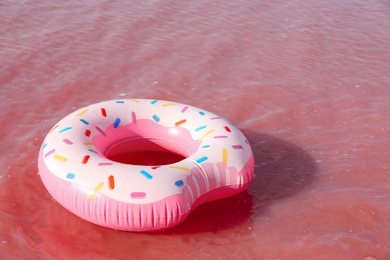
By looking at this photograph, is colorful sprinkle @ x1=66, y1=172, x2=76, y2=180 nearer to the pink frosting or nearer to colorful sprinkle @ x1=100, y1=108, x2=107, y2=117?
the pink frosting

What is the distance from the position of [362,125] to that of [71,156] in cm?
273

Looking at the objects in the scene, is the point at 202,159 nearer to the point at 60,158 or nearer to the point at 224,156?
the point at 224,156

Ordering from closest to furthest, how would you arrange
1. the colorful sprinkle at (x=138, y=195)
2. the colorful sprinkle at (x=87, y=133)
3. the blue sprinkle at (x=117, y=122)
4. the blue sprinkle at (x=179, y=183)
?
the colorful sprinkle at (x=138, y=195), the blue sprinkle at (x=179, y=183), the colorful sprinkle at (x=87, y=133), the blue sprinkle at (x=117, y=122)

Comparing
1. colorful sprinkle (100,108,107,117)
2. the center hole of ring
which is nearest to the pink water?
the center hole of ring

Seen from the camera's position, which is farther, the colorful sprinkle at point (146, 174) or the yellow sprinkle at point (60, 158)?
the yellow sprinkle at point (60, 158)

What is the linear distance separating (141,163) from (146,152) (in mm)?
151

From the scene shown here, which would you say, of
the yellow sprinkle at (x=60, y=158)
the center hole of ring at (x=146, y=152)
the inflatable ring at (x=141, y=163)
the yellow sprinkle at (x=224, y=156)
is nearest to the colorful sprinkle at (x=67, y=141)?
the inflatable ring at (x=141, y=163)

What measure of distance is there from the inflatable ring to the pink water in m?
0.27

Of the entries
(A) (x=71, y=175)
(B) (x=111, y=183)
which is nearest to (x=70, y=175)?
(A) (x=71, y=175)

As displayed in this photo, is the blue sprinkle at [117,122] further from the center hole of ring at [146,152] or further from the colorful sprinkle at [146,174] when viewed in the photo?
the colorful sprinkle at [146,174]

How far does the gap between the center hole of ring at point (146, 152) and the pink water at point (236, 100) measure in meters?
0.56

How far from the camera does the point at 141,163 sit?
4684mm

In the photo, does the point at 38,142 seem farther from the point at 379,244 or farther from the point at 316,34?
the point at 316,34

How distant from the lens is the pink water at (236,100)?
397 cm
